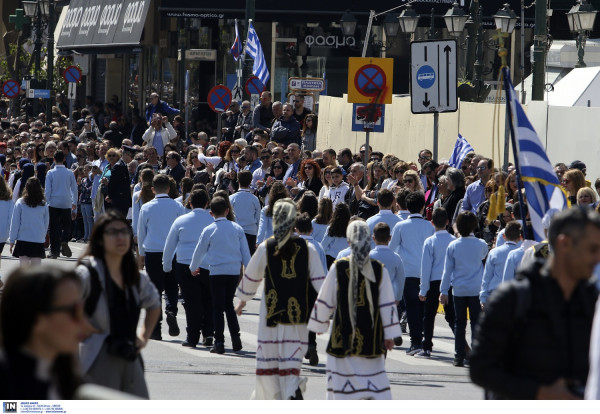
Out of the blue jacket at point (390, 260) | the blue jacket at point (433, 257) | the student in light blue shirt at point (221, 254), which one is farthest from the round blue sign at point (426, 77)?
the blue jacket at point (390, 260)

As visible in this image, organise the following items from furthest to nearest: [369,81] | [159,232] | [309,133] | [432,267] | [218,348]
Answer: [309,133]
[369,81]
[159,232]
[432,267]
[218,348]

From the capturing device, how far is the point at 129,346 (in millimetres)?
7309

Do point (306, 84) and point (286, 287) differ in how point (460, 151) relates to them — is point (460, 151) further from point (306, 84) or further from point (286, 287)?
point (286, 287)

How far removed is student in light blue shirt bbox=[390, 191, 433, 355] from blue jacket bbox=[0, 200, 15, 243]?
545 centimetres

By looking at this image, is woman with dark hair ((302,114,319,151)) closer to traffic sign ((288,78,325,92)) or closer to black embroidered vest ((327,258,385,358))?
traffic sign ((288,78,325,92))

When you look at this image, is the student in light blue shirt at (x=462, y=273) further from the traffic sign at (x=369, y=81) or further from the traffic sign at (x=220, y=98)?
the traffic sign at (x=220, y=98)

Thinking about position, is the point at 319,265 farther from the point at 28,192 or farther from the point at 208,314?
the point at 28,192

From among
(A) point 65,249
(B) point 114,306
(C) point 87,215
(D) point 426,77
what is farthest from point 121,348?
(C) point 87,215

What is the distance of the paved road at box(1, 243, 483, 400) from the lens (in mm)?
11109

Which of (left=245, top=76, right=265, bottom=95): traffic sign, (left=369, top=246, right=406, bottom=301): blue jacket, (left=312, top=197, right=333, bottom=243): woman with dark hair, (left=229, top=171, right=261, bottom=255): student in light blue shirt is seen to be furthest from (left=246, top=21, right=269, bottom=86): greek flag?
(left=369, top=246, right=406, bottom=301): blue jacket

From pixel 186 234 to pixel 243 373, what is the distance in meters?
2.24

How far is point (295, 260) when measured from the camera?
10.2 m

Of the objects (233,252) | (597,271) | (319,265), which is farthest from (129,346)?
(233,252)

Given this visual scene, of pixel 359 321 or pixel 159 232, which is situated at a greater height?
pixel 159 232
